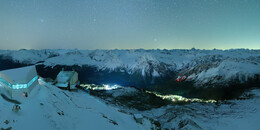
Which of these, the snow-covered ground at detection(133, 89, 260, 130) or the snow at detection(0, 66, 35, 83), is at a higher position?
the snow at detection(0, 66, 35, 83)

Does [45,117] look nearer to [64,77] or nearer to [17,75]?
[17,75]

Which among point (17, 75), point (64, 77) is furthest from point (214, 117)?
point (17, 75)

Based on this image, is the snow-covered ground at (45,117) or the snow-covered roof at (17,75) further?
the snow-covered roof at (17,75)

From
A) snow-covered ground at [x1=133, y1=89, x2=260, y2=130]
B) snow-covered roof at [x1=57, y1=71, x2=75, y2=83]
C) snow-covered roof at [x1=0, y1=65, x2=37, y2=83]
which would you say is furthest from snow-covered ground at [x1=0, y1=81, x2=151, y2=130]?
snow-covered roof at [x1=57, y1=71, x2=75, y2=83]

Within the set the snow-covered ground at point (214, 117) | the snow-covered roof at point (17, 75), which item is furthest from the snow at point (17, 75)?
the snow-covered ground at point (214, 117)

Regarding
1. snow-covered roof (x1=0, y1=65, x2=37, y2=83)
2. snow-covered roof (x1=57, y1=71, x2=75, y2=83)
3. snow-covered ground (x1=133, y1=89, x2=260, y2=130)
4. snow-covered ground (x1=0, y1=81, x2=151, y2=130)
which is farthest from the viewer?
snow-covered roof (x1=57, y1=71, x2=75, y2=83)

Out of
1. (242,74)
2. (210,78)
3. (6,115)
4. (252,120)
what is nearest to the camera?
(6,115)

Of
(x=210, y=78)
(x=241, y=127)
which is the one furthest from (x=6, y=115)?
(x=210, y=78)

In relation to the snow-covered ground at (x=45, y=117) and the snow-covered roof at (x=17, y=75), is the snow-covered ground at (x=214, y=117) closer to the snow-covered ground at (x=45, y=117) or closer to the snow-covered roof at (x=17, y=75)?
the snow-covered ground at (x=45, y=117)

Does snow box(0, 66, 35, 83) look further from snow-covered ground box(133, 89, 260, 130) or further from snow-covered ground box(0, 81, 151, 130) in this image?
snow-covered ground box(133, 89, 260, 130)

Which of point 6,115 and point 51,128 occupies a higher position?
point 6,115

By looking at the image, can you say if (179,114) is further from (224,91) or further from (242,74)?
(242,74)
